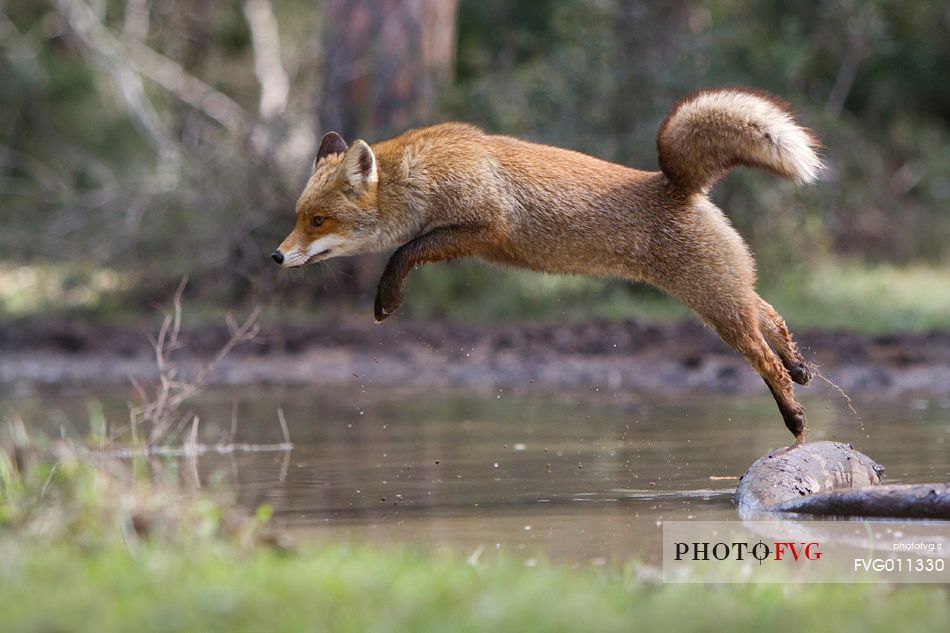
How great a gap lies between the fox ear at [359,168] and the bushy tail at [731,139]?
1.53 meters

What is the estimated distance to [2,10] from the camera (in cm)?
2505

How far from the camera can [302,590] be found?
408cm

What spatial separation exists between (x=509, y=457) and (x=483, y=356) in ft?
14.4

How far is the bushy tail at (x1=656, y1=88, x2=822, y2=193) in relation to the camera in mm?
7297

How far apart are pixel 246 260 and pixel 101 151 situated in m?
11.8

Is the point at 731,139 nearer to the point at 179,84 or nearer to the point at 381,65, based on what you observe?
the point at 381,65

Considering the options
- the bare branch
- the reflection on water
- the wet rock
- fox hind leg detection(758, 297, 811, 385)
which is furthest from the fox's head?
the bare branch

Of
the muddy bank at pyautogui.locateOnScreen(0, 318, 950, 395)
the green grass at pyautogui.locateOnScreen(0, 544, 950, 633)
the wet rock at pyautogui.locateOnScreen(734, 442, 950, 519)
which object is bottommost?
the muddy bank at pyautogui.locateOnScreen(0, 318, 950, 395)

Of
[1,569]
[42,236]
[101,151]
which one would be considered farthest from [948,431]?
[101,151]

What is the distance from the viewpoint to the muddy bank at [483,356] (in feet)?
37.0

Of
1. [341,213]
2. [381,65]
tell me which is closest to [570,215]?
[341,213]

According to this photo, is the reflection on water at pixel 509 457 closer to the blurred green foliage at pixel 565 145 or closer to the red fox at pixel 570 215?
the red fox at pixel 570 215

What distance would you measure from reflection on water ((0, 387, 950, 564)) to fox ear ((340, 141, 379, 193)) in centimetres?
156

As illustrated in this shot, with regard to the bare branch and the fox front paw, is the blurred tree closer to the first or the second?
the bare branch
